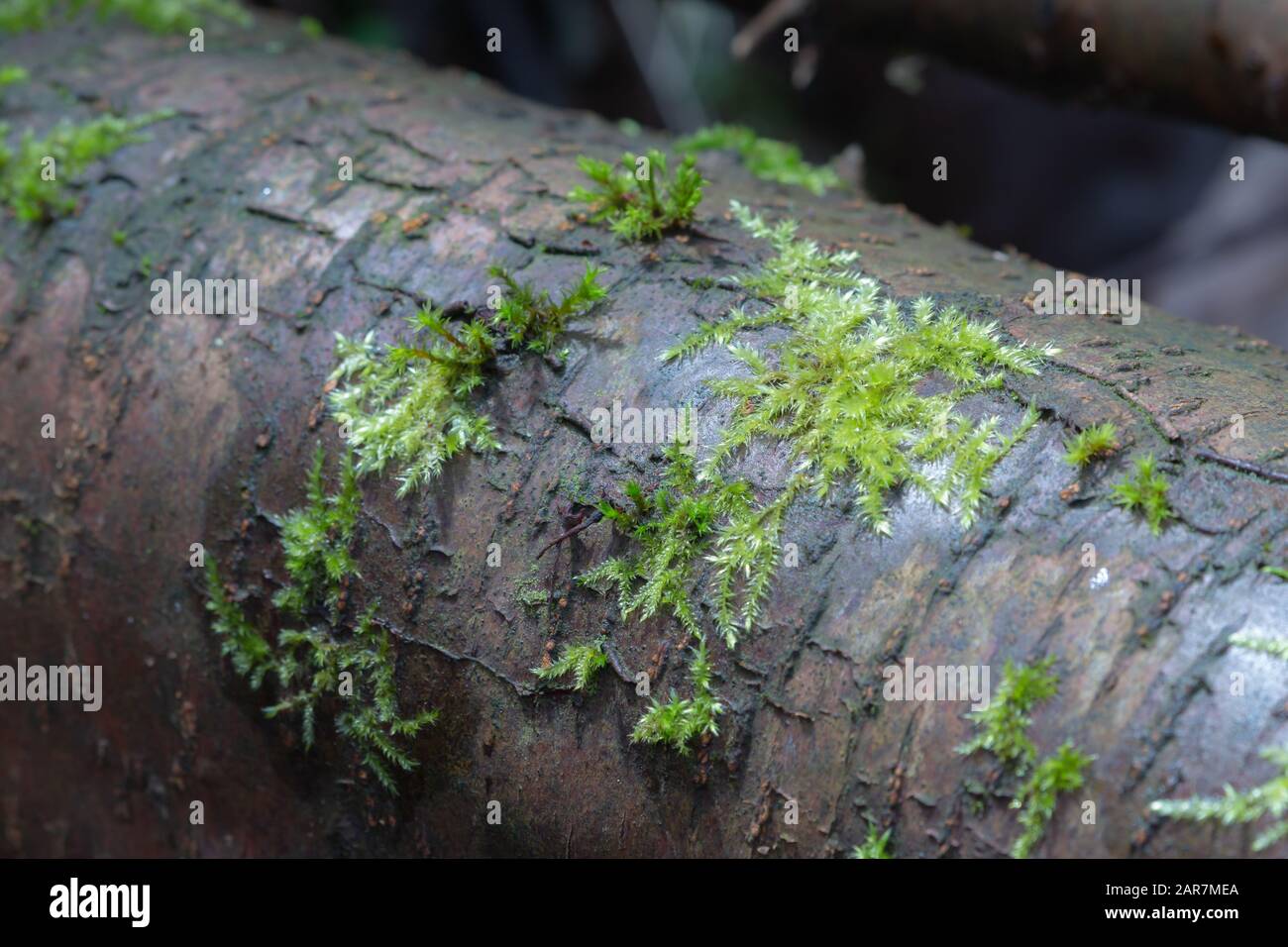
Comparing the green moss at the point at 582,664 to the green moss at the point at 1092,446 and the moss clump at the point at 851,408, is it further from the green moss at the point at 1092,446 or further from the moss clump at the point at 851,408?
the green moss at the point at 1092,446

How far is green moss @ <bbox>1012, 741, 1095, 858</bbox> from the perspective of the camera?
4.15 ft

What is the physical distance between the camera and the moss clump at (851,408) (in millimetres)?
1481

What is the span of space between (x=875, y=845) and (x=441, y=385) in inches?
38.3

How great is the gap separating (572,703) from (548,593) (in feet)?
0.55

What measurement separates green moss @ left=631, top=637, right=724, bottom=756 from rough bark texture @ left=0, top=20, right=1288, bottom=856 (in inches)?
0.8

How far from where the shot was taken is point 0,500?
2277mm

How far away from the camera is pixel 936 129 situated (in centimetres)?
655

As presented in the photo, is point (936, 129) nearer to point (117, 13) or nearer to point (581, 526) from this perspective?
point (117, 13)

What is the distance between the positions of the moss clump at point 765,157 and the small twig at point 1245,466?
127cm

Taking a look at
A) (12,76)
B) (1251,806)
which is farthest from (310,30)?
(1251,806)

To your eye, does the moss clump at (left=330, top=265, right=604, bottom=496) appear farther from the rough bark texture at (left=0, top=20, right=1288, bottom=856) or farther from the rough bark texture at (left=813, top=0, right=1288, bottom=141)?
the rough bark texture at (left=813, top=0, right=1288, bottom=141)

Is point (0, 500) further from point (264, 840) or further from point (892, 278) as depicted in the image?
point (892, 278)
